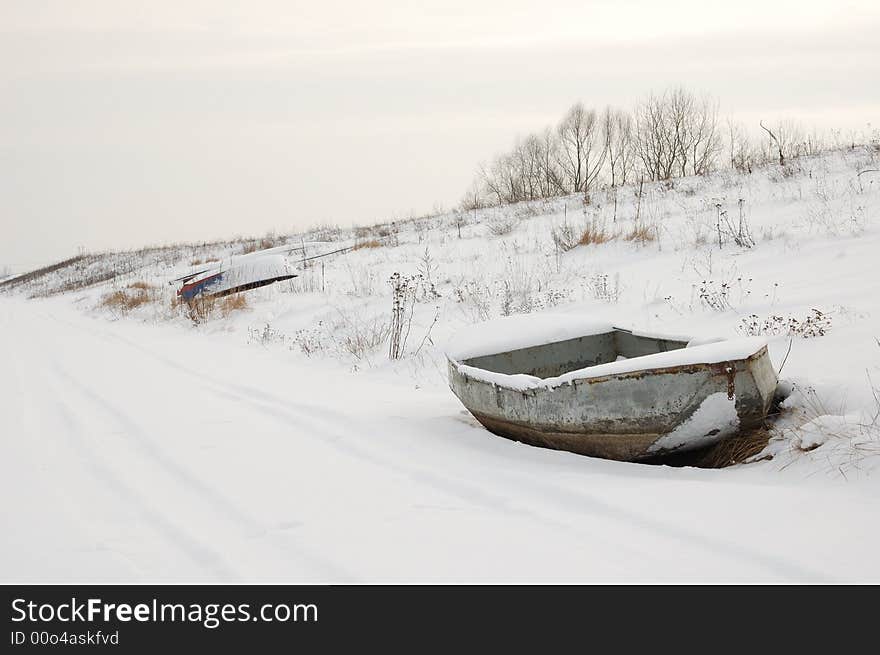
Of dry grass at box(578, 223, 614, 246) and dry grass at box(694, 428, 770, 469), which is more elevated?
dry grass at box(578, 223, 614, 246)

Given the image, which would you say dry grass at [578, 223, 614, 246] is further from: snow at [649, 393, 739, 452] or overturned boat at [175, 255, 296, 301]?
snow at [649, 393, 739, 452]

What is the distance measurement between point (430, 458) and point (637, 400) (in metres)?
1.30

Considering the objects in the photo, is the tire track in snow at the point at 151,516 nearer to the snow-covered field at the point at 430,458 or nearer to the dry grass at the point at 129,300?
the snow-covered field at the point at 430,458

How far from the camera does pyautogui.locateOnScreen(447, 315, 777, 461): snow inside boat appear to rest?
3602mm

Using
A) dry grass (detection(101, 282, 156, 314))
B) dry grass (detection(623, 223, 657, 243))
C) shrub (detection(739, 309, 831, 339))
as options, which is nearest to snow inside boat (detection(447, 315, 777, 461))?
shrub (detection(739, 309, 831, 339))

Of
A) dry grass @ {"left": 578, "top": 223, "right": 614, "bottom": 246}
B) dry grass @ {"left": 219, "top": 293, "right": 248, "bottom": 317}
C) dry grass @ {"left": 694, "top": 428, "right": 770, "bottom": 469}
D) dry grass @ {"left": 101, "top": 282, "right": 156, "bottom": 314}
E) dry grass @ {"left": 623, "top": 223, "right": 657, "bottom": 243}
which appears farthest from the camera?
dry grass @ {"left": 101, "top": 282, "right": 156, "bottom": 314}

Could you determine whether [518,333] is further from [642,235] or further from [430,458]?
[642,235]

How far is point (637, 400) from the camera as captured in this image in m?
3.69

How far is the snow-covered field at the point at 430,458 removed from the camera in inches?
112

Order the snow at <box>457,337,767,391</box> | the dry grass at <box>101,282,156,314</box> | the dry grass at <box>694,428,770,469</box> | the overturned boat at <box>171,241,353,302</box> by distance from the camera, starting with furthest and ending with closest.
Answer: the dry grass at <box>101,282,156,314</box> → the overturned boat at <box>171,241,353,302</box> → the dry grass at <box>694,428,770,469</box> → the snow at <box>457,337,767,391</box>

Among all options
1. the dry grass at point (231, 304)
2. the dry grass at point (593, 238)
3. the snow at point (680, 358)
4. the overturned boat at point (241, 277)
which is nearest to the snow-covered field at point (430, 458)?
the snow at point (680, 358)

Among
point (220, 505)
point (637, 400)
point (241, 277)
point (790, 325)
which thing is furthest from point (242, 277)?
point (637, 400)

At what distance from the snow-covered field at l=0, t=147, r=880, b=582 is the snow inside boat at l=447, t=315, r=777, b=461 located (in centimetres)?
15
